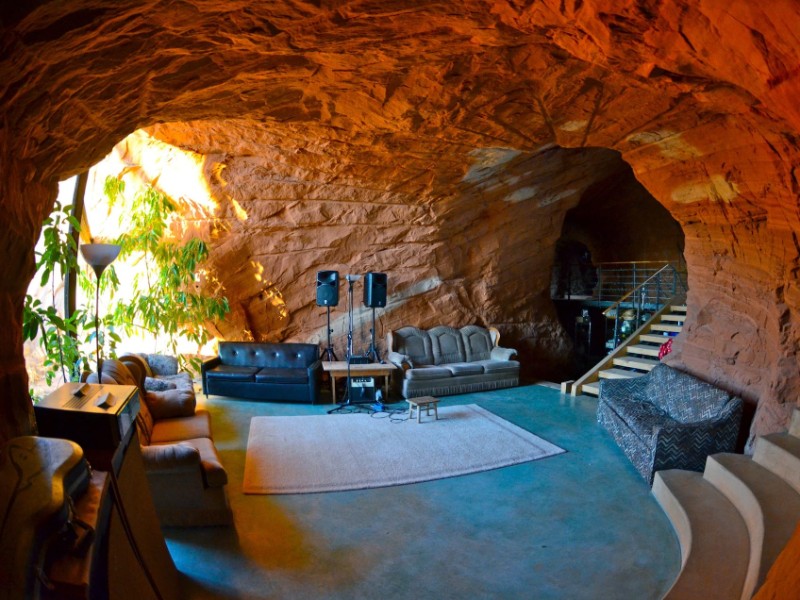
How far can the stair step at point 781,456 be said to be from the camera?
320 cm

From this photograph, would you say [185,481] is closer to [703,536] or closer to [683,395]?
[703,536]

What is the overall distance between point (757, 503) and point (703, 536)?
38 cm

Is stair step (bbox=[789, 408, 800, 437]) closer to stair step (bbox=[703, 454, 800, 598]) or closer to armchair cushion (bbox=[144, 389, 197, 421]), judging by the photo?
stair step (bbox=[703, 454, 800, 598])

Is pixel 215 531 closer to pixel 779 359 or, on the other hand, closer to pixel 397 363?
pixel 397 363

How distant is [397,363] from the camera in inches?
284

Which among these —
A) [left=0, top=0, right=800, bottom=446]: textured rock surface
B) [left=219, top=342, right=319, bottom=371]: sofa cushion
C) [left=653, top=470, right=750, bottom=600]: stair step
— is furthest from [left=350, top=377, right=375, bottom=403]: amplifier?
[left=653, top=470, right=750, bottom=600]: stair step

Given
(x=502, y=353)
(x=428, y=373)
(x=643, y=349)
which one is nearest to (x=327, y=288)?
(x=428, y=373)

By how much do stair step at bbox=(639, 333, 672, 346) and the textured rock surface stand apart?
5.35ft

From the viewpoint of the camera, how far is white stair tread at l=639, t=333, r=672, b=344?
7305 mm

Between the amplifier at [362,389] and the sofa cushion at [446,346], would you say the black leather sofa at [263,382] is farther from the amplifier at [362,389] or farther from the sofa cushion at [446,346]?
the sofa cushion at [446,346]

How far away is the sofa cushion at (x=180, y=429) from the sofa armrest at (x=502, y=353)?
4.83m

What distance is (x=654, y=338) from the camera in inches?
294

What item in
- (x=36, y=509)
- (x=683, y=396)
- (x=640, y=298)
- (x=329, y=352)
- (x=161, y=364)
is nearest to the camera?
(x=36, y=509)

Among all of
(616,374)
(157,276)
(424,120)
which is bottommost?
(616,374)
